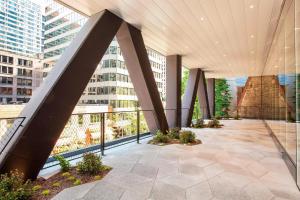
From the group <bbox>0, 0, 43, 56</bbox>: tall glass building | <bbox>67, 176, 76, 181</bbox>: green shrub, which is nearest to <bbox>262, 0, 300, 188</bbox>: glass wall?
<bbox>67, 176, 76, 181</bbox>: green shrub

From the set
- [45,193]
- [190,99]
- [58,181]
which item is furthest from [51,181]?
[190,99]

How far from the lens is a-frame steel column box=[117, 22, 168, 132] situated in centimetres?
516

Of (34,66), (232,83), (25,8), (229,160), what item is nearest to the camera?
(229,160)

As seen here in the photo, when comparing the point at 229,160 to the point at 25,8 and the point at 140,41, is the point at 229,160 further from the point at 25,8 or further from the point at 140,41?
the point at 25,8

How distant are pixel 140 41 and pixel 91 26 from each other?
1.86 metres

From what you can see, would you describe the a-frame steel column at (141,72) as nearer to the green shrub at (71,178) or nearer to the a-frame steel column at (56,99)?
the a-frame steel column at (56,99)

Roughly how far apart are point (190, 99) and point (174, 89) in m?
2.34

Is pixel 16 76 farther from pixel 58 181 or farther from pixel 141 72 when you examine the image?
pixel 58 181

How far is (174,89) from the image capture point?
7.96 metres

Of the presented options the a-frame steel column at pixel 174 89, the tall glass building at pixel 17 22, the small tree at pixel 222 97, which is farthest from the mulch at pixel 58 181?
the small tree at pixel 222 97

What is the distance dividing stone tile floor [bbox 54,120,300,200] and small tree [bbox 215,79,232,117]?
1184 cm

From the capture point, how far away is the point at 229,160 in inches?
147

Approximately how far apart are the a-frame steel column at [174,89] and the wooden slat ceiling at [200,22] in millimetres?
563

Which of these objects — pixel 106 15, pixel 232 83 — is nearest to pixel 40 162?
pixel 106 15
